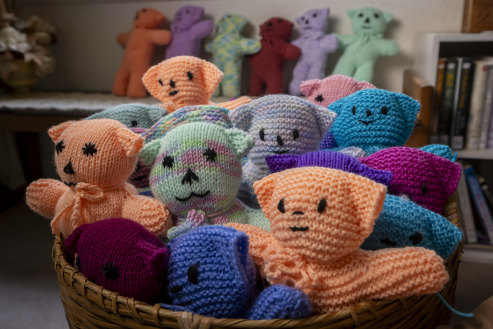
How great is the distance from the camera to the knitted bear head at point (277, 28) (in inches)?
57.1

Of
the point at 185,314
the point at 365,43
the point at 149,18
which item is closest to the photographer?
the point at 185,314

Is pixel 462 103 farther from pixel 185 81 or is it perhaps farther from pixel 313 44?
pixel 185 81

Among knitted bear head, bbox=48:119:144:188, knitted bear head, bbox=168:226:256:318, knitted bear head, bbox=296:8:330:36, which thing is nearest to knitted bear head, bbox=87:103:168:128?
knitted bear head, bbox=48:119:144:188

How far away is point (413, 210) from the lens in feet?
1.72

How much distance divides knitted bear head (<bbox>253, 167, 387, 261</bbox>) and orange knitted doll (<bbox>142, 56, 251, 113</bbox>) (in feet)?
1.35

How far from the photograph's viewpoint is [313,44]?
1.43m

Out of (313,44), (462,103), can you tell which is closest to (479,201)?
(462,103)

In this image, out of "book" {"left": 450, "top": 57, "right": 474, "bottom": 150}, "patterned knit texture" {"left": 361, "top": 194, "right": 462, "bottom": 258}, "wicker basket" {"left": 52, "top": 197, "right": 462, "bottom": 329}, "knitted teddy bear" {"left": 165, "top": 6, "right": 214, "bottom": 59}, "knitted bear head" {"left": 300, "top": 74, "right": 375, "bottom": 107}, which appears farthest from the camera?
"knitted teddy bear" {"left": 165, "top": 6, "right": 214, "bottom": 59}

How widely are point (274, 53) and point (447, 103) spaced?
582 mm

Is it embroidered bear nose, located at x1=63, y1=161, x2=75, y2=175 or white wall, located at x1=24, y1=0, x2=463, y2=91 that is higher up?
white wall, located at x1=24, y1=0, x2=463, y2=91

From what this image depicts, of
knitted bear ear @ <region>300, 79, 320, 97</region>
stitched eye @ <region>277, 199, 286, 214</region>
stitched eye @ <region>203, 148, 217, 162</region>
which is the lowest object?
stitched eye @ <region>277, 199, 286, 214</region>

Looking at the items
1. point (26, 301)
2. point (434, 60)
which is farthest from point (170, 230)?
point (434, 60)

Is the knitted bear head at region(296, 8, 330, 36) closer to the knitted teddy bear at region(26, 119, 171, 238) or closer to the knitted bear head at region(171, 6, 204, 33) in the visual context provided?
the knitted bear head at region(171, 6, 204, 33)

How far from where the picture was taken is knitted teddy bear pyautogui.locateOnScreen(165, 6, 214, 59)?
150 centimetres
